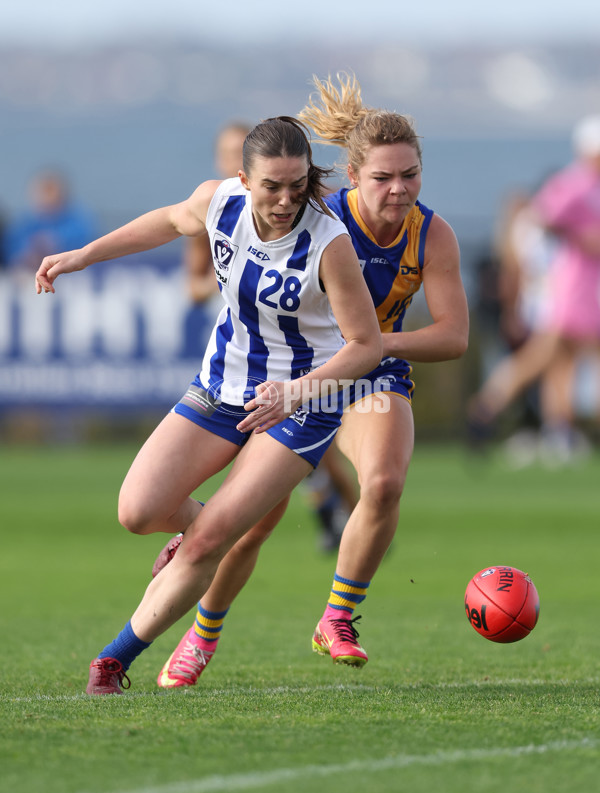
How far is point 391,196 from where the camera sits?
16.9ft

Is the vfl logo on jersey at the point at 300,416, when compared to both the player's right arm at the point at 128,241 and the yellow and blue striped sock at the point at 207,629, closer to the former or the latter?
the player's right arm at the point at 128,241

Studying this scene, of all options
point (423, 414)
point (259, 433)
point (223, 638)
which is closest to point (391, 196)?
point (259, 433)

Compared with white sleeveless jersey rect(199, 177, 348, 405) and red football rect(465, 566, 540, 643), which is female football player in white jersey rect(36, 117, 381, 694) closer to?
white sleeveless jersey rect(199, 177, 348, 405)

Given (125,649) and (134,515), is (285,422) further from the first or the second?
(125,649)

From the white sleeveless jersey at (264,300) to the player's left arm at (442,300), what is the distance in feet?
1.80

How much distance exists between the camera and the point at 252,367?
16.1 feet

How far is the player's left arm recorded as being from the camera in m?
5.39

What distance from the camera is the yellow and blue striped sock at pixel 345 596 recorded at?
5.58 metres

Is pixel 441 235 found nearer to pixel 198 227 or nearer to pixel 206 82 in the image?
pixel 198 227

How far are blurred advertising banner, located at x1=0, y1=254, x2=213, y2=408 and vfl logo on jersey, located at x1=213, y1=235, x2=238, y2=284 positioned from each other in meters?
11.7

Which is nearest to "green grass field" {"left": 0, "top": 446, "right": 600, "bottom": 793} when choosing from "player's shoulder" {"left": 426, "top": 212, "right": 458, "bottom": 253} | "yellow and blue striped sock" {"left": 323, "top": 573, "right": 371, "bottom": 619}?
"yellow and blue striped sock" {"left": 323, "top": 573, "right": 371, "bottom": 619}

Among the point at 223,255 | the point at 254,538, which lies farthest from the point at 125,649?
the point at 223,255

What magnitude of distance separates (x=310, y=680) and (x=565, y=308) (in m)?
11.6

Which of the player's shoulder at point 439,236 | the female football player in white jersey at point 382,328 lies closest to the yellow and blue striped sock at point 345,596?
the female football player in white jersey at point 382,328
